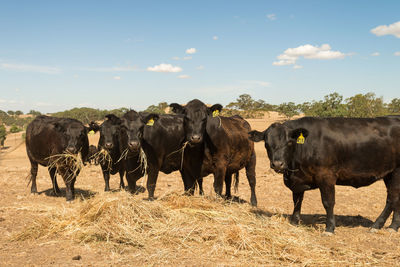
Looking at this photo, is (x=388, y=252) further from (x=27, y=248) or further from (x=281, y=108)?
(x=281, y=108)

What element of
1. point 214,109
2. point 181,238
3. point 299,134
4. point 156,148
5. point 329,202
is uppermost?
point 214,109

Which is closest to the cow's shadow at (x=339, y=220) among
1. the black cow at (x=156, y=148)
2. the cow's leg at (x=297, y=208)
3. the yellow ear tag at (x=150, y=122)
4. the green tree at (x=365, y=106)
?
the cow's leg at (x=297, y=208)

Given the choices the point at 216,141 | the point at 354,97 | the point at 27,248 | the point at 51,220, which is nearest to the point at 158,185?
the point at 216,141

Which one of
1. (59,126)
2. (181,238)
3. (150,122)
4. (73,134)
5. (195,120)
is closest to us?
(181,238)

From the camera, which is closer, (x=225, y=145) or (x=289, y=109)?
(x=225, y=145)

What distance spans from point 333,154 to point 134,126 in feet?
13.8

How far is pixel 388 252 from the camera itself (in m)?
5.27

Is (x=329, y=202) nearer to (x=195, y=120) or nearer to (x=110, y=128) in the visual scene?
(x=195, y=120)

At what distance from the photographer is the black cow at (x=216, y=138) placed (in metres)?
7.07

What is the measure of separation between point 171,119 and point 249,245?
4255 mm

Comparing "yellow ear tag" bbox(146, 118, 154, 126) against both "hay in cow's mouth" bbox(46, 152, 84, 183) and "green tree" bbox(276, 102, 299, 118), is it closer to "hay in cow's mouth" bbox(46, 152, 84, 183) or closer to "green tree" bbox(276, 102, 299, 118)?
"hay in cow's mouth" bbox(46, 152, 84, 183)

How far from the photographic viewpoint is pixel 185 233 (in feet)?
17.6

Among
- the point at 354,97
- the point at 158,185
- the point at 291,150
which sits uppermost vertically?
the point at 354,97

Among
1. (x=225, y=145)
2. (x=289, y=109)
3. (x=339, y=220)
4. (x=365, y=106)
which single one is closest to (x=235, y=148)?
(x=225, y=145)
